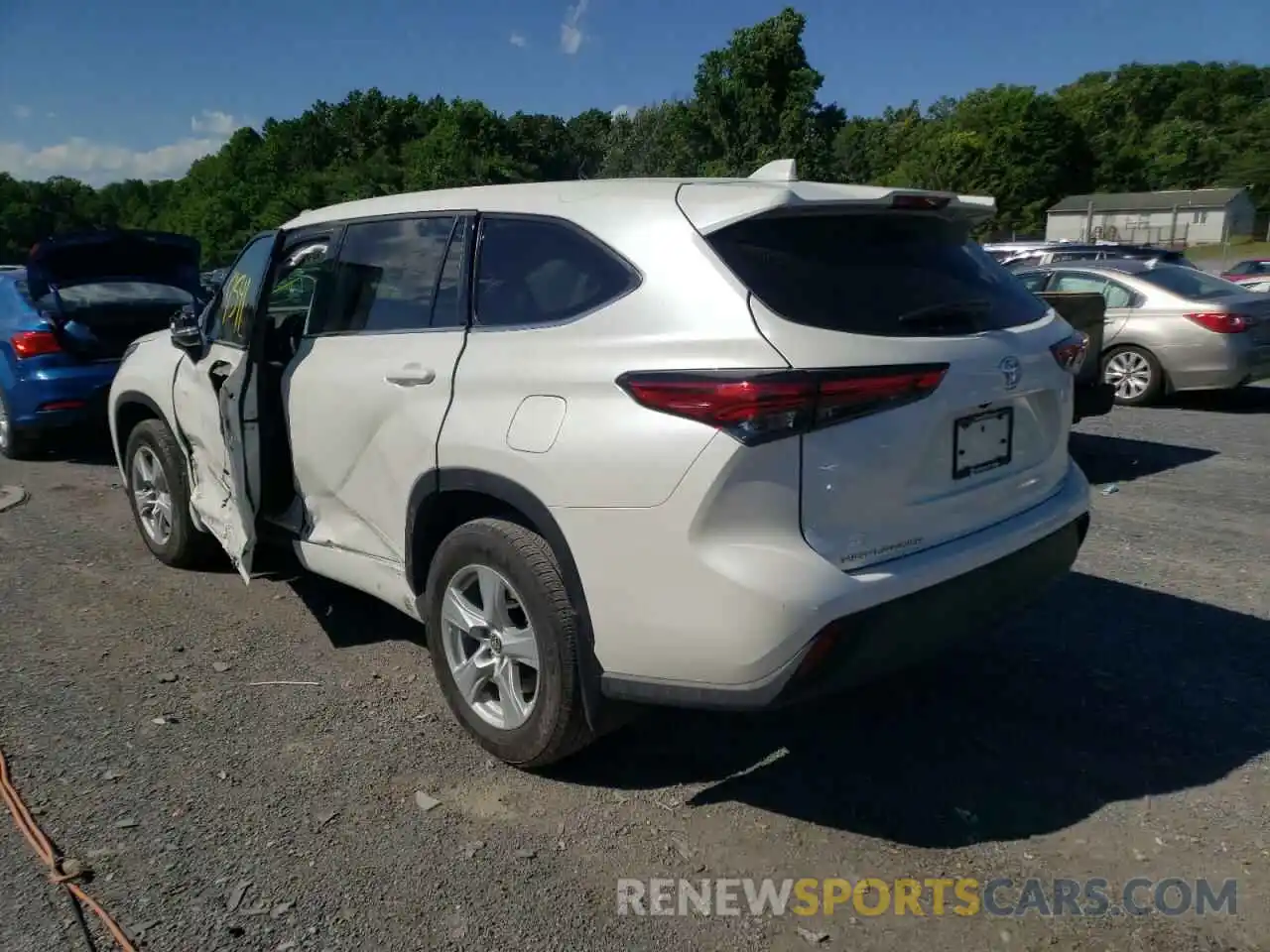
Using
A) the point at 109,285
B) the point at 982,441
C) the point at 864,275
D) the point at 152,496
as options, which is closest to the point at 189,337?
the point at 152,496

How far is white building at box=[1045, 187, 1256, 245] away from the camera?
76688 mm

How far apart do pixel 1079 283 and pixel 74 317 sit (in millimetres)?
9634

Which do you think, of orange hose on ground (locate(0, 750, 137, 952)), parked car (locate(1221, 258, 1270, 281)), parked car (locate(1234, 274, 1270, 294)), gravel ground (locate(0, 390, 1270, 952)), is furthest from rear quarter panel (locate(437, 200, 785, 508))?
parked car (locate(1221, 258, 1270, 281))

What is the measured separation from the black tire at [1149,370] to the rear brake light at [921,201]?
7.72m

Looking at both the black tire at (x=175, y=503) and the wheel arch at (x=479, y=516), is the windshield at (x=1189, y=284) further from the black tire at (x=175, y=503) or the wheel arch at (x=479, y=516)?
the black tire at (x=175, y=503)

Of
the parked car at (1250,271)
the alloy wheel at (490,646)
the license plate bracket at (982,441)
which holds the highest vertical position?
the license plate bracket at (982,441)

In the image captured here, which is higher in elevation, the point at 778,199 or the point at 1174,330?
the point at 778,199

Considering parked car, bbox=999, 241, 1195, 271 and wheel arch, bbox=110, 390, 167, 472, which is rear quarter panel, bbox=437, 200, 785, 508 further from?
parked car, bbox=999, 241, 1195, 271

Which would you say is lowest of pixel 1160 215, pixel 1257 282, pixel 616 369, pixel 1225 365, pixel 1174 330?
pixel 1160 215

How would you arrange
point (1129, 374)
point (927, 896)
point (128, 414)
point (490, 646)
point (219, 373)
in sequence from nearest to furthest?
point (927, 896), point (490, 646), point (219, 373), point (128, 414), point (1129, 374)

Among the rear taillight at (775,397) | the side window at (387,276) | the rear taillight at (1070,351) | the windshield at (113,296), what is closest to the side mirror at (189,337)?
the side window at (387,276)

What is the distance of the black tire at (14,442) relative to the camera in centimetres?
811

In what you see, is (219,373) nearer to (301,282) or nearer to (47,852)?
(301,282)

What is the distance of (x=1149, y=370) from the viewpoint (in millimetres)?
10164
